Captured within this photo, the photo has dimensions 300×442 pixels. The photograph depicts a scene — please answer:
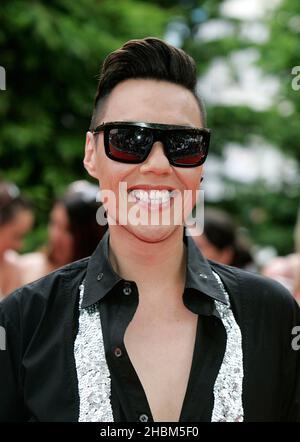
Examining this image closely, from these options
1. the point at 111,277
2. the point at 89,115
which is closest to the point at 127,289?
the point at 111,277

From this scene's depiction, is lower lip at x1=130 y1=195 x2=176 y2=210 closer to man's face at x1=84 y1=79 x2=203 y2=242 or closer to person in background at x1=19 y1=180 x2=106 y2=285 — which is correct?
man's face at x1=84 y1=79 x2=203 y2=242

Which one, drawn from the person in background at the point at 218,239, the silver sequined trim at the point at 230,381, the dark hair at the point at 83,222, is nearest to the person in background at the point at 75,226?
the dark hair at the point at 83,222

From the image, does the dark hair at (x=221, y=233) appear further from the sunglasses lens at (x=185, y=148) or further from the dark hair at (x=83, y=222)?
the sunglasses lens at (x=185, y=148)

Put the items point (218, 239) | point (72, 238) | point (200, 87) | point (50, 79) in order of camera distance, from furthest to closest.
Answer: point (200, 87) → point (50, 79) → point (218, 239) → point (72, 238)

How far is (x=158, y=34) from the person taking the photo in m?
11.6

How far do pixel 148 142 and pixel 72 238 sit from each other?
2.28m

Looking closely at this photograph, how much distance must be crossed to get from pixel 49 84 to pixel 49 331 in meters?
9.69

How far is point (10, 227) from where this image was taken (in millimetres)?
5289

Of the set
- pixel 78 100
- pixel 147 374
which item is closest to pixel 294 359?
pixel 147 374

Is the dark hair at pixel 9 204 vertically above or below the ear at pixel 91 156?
below

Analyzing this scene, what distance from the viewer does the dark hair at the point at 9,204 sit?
5.27m

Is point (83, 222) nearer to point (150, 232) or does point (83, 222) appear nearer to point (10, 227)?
point (10, 227)

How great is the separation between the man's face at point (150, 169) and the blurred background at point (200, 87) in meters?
4.96

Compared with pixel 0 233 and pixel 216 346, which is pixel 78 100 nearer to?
pixel 0 233
